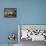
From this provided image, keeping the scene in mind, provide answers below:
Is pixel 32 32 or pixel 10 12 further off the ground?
pixel 10 12

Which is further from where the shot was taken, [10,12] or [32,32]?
[10,12]

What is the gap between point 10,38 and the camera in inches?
157

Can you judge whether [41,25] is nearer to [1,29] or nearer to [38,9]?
[38,9]

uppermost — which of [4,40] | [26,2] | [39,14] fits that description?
[26,2]

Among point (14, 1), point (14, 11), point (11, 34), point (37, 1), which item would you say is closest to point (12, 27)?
point (11, 34)

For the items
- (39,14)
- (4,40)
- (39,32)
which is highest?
(39,14)

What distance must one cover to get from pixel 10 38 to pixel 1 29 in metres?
0.42

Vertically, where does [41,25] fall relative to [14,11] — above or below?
below

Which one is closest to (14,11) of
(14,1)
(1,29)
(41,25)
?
(14,1)

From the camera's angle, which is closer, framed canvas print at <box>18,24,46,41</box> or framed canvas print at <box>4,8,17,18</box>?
framed canvas print at <box>18,24,46,41</box>

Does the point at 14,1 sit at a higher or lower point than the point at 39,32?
higher

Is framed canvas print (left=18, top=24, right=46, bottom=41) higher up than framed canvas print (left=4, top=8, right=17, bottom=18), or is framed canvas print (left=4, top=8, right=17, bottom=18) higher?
framed canvas print (left=4, top=8, right=17, bottom=18)

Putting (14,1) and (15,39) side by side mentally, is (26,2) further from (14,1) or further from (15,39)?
(15,39)

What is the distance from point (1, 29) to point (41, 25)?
4.11 feet
